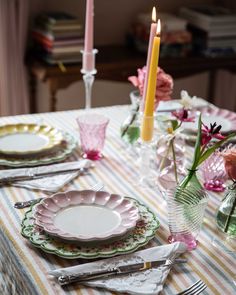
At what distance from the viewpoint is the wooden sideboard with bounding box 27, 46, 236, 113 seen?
2857 millimetres

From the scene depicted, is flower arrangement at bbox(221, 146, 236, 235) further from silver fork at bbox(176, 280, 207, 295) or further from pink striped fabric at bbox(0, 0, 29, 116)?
pink striped fabric at bbox(0, 0, 29, 116)

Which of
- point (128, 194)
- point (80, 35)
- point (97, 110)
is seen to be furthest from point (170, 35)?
point (128, 194)

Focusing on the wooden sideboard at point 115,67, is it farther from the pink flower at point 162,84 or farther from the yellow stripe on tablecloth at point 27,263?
the yellow stripe on tablecloth at point 27,263

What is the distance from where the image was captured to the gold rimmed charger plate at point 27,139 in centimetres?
160

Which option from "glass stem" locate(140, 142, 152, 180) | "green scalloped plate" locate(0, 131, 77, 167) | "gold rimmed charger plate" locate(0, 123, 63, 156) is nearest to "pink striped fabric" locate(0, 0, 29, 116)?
"gold rimmed charger plate" locate(0, 123, 63, 156)

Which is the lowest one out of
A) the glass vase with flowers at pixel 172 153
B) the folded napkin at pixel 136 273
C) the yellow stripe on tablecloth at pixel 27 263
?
the yellow stripe on tablecloth at pixel 27 263

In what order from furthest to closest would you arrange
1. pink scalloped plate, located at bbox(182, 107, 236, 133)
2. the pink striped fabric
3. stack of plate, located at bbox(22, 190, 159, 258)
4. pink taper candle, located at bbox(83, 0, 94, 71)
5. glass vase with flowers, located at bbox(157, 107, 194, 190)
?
1. the pink striped fabric
2. pink scalloped plate, located at bbox(182, 107, 236, 133)
3. pink taper candle, located at bbox(83, 0, 94, 71)
4. glass vase with flowers, located at bbox(157, 107, 194, 190)
5. stack of plate, located at bbox(22, 190, 159, 258)

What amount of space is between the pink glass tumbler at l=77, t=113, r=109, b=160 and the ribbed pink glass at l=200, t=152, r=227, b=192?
305 millimetres

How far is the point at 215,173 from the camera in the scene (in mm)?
1486

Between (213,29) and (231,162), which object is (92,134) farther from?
(213,29)

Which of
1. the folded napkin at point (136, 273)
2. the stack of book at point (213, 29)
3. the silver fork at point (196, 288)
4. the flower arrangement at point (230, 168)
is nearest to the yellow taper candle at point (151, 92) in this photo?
the flower arrangement at point (230, 168)

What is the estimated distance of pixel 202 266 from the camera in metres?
1.14

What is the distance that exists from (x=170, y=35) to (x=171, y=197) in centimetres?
207

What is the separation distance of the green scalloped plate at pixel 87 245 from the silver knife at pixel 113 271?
4 cm
